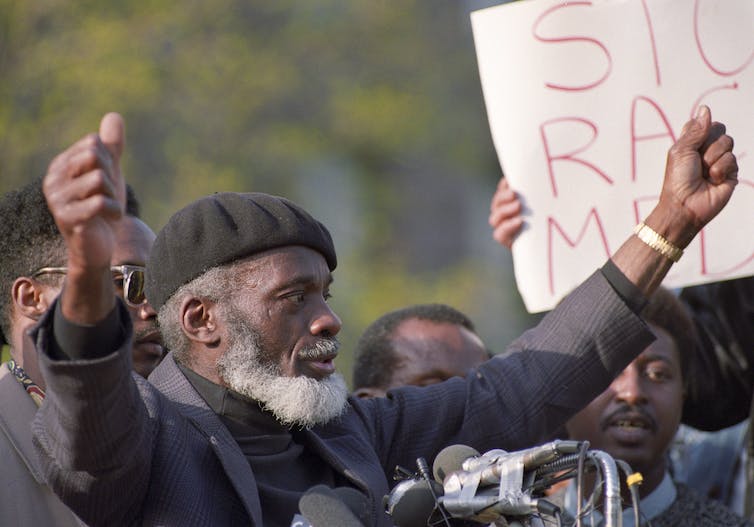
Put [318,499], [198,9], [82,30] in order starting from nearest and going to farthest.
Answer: [318,499] < [82,30] < [198,9]

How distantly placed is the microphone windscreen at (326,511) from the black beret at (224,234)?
1050mm

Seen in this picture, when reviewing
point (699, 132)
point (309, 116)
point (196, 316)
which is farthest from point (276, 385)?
point (309, 116)

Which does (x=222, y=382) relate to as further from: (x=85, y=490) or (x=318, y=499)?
(x=318, y=499)

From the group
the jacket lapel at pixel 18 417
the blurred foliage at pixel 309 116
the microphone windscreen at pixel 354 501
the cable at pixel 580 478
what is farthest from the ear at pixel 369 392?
the blurred foliage at pixel 309 116

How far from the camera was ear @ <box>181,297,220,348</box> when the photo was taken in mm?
4164

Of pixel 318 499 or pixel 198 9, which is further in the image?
pixel 198 9

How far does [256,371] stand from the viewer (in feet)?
13.3

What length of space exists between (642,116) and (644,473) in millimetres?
1238

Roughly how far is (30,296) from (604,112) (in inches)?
76.7

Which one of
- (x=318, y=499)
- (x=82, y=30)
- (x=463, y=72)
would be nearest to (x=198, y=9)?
(x=82, y=30)

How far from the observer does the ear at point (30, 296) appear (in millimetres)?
4461

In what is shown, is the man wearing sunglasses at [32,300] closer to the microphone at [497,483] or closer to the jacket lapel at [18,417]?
the jacket lapel at [18,417]

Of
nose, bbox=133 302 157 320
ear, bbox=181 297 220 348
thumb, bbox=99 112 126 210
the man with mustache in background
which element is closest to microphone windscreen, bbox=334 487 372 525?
thumb, bbox=99 112 126 210

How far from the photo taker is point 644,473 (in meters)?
5.36
